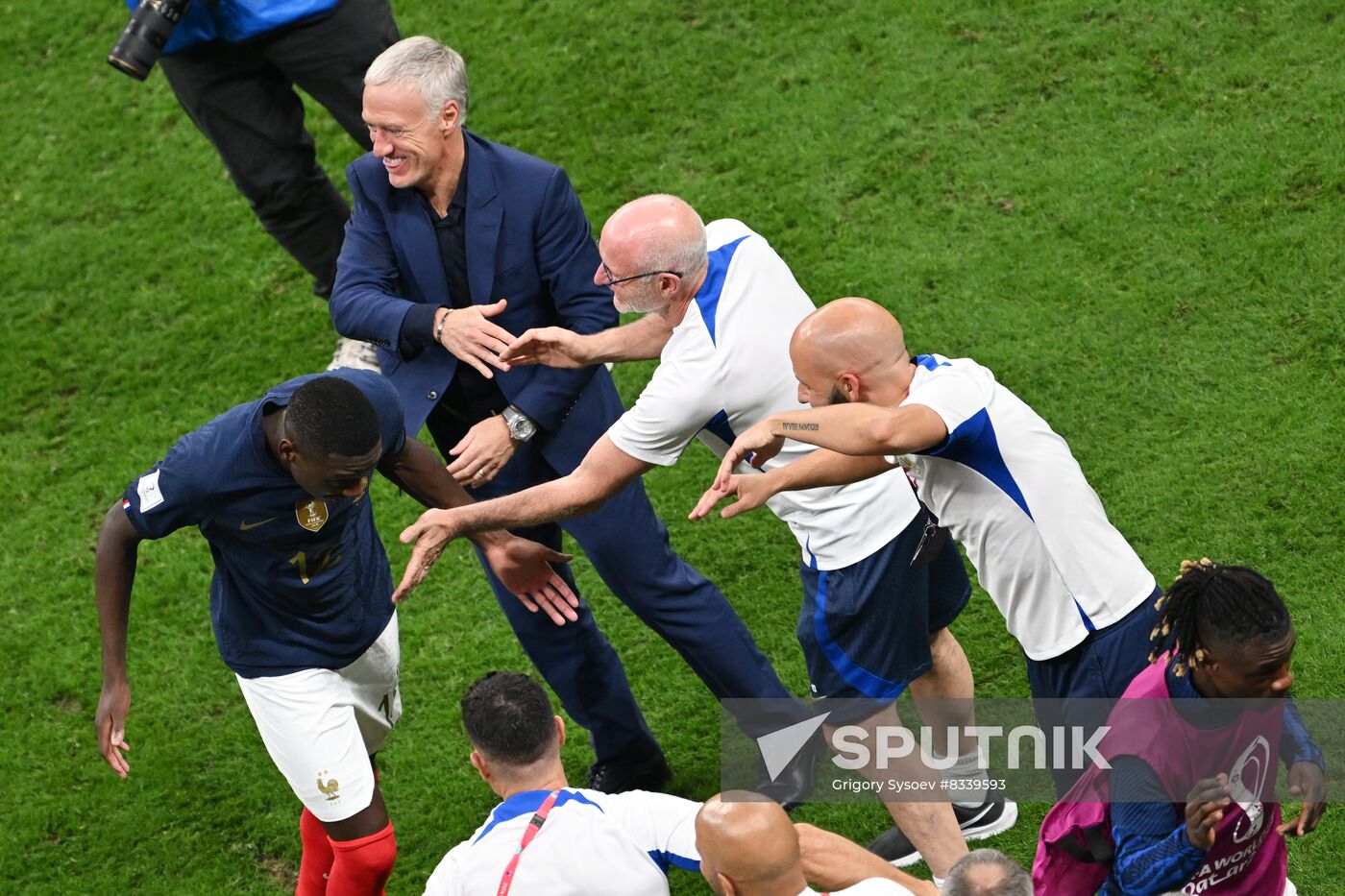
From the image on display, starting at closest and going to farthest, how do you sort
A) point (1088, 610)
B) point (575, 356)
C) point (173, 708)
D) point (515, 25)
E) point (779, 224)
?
point (1088, 610) < point (575, 356) < point (173, 708) < point (779, 224) < point (515, 25)

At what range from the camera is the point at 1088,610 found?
11.0 ft

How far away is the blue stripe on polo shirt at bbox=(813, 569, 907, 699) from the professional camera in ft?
9.75

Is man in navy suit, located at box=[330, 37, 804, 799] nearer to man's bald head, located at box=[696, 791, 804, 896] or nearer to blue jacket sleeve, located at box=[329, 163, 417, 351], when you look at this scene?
blue jacket sleeve, located at box=[329, 163, 417, 351]

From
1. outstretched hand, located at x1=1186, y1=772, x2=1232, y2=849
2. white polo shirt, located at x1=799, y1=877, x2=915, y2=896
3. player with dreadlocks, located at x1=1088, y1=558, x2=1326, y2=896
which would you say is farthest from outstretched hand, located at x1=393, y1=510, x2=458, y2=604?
outstretched hand, located at x1=1186, y1=772, x2=1232, y2=849

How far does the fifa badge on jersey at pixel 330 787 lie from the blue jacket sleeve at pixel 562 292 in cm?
112

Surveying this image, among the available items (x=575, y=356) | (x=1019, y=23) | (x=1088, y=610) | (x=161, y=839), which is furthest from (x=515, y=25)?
(x=1088, y=610)

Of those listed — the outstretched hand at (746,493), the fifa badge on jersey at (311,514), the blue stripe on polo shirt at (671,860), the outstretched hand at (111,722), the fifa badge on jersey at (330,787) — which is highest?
the outstretched hand at (746,493)

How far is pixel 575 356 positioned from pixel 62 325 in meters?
3.39

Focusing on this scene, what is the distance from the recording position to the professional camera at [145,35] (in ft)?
16.9

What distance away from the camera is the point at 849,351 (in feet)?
11.0

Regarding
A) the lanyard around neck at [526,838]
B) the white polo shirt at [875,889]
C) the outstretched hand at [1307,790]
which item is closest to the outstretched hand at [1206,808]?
the outstretched hand at [1307,790]

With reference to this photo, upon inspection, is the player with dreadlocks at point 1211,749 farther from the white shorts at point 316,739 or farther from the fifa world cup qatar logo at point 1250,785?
the white shorts at point 316,739

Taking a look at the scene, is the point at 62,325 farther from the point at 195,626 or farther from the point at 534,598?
the point at 534,598

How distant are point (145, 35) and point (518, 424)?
6.83 feet
